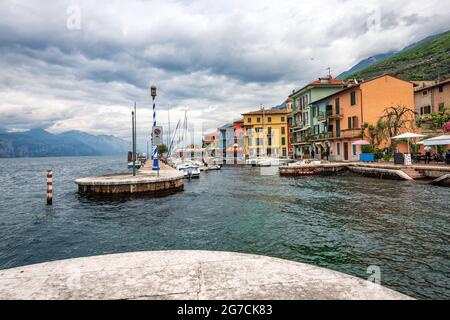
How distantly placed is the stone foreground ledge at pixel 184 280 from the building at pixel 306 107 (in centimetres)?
5062

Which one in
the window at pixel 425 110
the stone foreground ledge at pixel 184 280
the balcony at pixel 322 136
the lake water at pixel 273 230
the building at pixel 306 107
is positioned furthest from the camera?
the building at pixel 306 107

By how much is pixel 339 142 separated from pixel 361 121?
6037 mm

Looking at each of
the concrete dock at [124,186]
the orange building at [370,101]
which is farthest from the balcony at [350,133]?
the concrete dock at [124,186]

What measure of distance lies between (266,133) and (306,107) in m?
16.5

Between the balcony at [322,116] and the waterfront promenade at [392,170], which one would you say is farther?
the balcony at [322,116]

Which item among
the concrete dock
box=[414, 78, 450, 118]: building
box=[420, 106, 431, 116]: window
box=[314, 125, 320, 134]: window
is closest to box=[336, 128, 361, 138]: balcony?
box=[314, 125, 320, 134]: window

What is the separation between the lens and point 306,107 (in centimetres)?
5578

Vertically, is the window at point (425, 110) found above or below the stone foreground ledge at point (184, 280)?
above

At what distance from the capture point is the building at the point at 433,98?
39781 mm

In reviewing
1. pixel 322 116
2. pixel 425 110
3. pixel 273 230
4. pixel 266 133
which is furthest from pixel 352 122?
pixel 273 230

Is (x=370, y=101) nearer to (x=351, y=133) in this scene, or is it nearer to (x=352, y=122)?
(x=352, y=122)

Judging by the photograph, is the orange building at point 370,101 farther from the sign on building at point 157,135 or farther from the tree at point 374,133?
the sign on building at point 157,135
